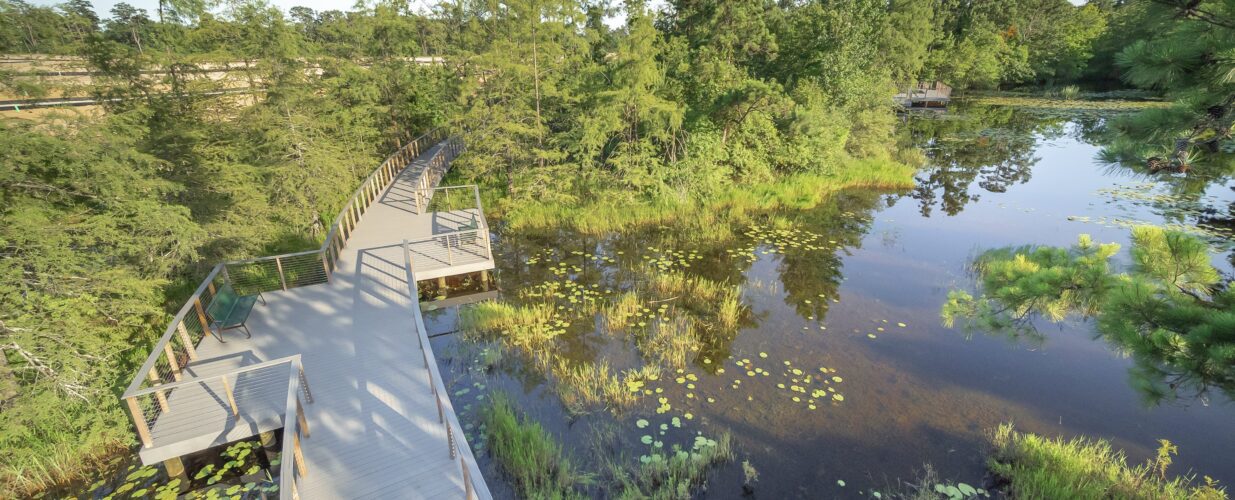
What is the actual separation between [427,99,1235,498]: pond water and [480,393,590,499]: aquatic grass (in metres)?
0.27

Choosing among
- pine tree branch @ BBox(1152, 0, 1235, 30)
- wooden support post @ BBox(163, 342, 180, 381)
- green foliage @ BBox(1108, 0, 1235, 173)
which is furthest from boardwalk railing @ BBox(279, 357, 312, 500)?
pine tree branch @ BBox(1152, 0, 1235, 30)

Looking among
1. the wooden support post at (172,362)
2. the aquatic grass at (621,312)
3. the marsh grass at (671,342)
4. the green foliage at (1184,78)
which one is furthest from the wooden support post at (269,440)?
the green foliage at (1184,78)

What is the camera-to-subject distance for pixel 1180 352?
384 centimetres

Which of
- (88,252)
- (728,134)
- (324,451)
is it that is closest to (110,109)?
(88,252)

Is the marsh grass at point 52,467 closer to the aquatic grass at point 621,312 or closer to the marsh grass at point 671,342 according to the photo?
the aquatic grass at point 621,312

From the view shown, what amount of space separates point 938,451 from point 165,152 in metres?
17.0

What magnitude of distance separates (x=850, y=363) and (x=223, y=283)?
515 inches

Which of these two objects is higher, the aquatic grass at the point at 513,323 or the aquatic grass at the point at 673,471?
the aquatic grass at the point at 513,323

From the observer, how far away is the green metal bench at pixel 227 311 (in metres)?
8.71

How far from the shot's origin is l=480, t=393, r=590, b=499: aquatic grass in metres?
6.78

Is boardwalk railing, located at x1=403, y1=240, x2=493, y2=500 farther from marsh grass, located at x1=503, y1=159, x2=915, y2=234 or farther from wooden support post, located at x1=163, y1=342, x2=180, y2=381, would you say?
marsh grass, located at x1=503, y1=159, x2=915, y2=234

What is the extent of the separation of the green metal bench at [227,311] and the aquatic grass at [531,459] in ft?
17.6

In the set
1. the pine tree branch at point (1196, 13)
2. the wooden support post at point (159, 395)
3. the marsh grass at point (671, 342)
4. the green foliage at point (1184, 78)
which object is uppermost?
the pine tree branch at point (1196, 13)

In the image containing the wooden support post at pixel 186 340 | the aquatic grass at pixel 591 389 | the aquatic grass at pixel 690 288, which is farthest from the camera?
the aquatic grass at pixel 690 288
